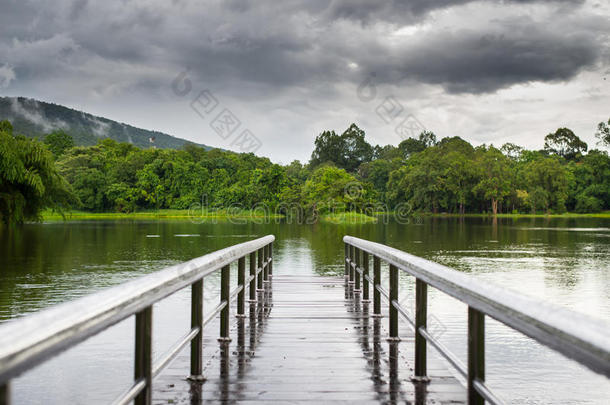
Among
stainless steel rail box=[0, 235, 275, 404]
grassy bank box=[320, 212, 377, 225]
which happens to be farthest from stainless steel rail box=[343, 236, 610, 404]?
grassy bank box=[320, 212, 377, 225]

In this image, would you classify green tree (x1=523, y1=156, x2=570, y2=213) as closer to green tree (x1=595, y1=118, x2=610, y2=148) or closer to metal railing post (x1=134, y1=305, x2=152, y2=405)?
green tree (x1=595, y1=118, x2=610, y2=148)

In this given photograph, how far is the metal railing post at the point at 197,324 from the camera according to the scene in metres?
2.57

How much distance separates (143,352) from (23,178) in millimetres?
20553

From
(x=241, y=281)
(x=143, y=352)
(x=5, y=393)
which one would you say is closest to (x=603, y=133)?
(x=241, y=281)

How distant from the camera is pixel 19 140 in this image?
800 inches

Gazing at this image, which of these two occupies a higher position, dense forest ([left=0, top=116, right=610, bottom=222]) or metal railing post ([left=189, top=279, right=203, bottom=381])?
dense forest ([left=0, top=116, right=610, bottom=222])

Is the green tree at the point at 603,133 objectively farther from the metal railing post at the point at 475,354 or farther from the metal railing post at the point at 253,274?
the metal railing post at the point at 475,354

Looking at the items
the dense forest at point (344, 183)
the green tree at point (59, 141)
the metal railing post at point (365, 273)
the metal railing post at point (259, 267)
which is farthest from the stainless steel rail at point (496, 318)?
the green tree at point (59, 141)

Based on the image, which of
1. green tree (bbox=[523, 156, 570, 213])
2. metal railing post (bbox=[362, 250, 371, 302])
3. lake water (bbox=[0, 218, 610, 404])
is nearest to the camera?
metal railing post (bbox=[362, 250, 371, 302])

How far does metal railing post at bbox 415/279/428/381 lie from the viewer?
2.61m

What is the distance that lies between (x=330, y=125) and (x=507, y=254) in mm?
84321

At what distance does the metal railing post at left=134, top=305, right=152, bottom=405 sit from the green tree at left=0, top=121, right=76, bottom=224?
20.0 m

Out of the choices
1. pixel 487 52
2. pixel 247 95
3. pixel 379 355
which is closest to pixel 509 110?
pixel 487 52

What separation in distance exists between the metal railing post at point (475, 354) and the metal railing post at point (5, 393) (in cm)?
136
